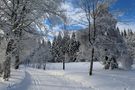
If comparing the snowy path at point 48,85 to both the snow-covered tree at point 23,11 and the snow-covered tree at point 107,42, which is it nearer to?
the snow-covered tree at point 23,11

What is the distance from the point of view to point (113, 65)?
38375 millimetres

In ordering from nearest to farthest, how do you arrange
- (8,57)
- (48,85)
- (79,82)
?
(8,57), (48,85), (79,82)

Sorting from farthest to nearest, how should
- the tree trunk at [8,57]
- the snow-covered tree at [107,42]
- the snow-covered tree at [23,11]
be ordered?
the snow-covered tree at [107,42], the tree trunk at [8,57], the snow-covered tree at [23,11]

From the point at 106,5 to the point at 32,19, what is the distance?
42.4 feet

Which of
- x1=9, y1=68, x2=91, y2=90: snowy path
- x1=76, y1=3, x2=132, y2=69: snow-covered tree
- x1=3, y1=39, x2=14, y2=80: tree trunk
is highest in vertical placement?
x1=76, y1=3, x2=132, y2=69: snow-covered tree

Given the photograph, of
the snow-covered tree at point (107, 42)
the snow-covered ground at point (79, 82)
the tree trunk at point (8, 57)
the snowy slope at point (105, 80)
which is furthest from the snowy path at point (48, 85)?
the snow-covered tree at point (107, 42)

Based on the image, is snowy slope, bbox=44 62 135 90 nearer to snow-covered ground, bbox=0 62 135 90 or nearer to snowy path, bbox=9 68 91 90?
snow-covered ground, bbox=0 62 135 90

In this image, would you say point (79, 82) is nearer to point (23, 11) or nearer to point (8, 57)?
point (8, 57)

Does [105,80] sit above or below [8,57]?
below

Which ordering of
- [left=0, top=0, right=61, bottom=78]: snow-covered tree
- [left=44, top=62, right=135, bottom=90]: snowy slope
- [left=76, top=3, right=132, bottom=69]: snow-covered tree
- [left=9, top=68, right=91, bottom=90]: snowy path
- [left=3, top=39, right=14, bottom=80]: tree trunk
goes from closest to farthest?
[left=0, top=0, right=61, bottom=78]: snow-covered tree < [left=9, top=68, right=91, bottom=90]: snowy path < [left=3, top=39, right=14, bottom=80]: tree trunk < [left=44, top=62, right=135, bottom=90]: snowy slope < [left=76, top=3, right=132, bottom=69]: snow-covered tree

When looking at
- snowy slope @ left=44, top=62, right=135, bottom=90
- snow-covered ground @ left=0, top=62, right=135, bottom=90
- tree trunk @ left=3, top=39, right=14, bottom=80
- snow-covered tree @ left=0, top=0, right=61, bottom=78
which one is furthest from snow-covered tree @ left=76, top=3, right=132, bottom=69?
tree trunk @ left=3, top=39, right=14, bottom=80

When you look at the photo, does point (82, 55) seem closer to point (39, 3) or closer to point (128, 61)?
point (128, 61)

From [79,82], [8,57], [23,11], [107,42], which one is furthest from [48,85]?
[107,42]

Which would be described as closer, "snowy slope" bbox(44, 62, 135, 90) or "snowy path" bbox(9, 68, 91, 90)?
"snowy path" bbox(9, 68, 91, 90)
